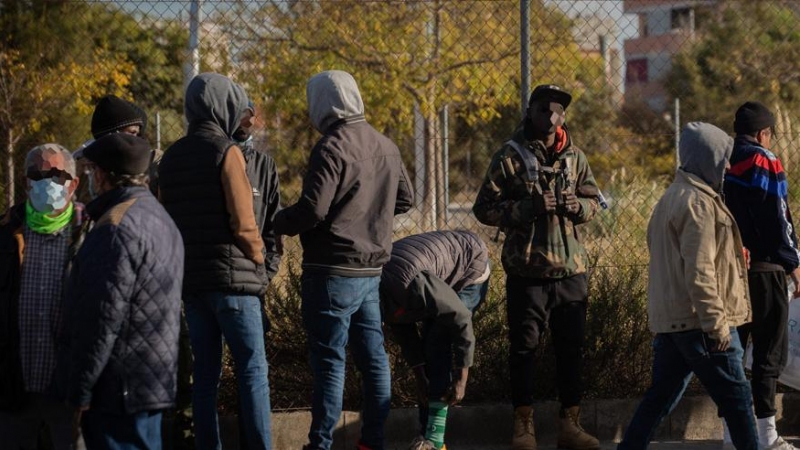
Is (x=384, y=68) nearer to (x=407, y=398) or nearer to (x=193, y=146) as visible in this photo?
(x=407, y=398)

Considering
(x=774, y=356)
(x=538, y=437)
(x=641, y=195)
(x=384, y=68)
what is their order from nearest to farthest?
1. (x=774, y=356)
2. (x=538, y=437)
3. (x=641, y=195)
4. (x=384, y=68)

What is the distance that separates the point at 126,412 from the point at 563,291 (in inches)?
118

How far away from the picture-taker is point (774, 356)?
658 cm

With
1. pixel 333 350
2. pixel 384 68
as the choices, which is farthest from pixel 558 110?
pixel 384 68

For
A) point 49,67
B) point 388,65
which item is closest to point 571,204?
point 49,67

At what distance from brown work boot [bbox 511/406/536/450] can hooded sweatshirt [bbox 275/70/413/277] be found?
135cm

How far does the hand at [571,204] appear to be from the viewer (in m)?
6.71

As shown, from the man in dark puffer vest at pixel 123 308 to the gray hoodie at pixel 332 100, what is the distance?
1.48 metres

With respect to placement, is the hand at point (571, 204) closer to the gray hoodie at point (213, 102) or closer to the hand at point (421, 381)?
A: the hand at point (421, 381)

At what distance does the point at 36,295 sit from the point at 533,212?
2693 mm

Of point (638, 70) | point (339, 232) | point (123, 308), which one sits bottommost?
point (123, 308)

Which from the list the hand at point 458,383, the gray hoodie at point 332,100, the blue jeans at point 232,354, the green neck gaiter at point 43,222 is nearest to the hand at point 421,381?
the hand at point 458,383

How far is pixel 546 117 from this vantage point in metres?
6.77

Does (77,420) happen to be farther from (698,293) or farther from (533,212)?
(533,212)
